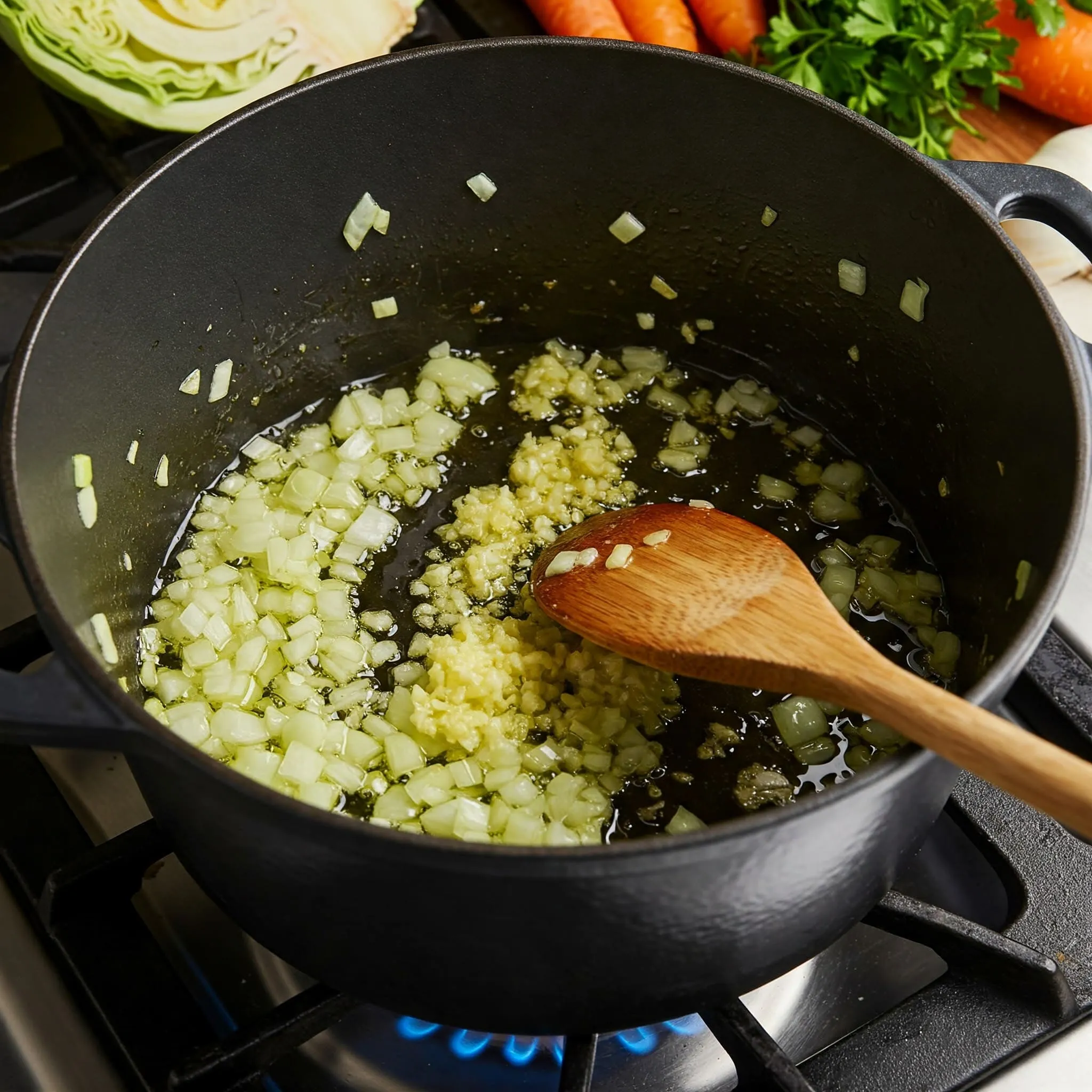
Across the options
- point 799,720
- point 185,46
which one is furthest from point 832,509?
point 185,46

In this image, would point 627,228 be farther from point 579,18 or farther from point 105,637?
point 105,637

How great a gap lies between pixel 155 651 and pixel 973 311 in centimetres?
84

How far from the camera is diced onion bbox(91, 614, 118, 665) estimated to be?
0.98 metres

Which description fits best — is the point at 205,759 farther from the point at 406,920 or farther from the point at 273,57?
the point at 273,57

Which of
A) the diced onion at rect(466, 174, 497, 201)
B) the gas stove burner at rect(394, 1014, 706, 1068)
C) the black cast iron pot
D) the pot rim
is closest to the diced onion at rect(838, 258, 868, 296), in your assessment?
the black cast iron pot

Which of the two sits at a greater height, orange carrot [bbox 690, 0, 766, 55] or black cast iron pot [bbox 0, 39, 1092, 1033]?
orange carrot [bbox 690, 0, 766, 55]

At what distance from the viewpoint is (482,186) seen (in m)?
1.21

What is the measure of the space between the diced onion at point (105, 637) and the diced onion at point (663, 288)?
2.27ft

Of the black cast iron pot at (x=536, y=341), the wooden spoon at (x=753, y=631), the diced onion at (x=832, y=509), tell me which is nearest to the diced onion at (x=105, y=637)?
the black cast iron pot at (x=536, y=341)

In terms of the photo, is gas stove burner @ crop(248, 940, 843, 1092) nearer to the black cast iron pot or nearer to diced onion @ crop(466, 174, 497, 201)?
the black cast iron pot

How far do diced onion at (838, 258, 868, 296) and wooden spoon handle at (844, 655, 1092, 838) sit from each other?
0.59 m

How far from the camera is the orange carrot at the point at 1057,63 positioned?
58.7 inches

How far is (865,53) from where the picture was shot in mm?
1406

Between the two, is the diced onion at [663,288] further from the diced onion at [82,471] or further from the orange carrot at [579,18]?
the diced onion at [82,471]
